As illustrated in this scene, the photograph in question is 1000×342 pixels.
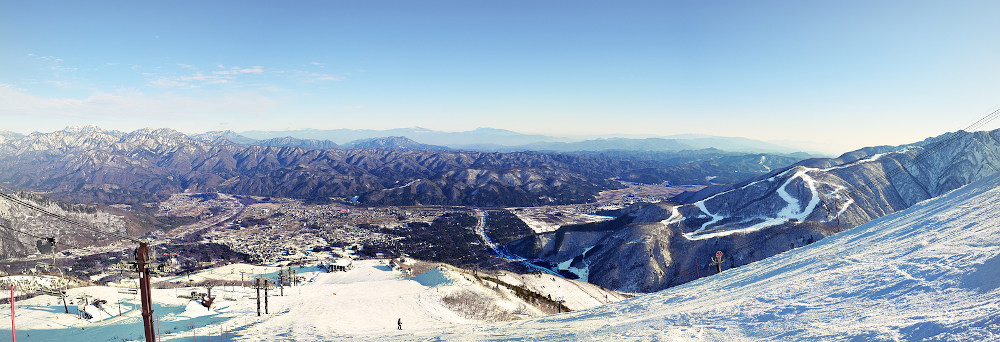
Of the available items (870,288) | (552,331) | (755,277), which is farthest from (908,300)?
(552,331)

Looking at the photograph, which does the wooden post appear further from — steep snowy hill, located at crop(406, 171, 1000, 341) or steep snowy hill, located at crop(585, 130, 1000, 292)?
steep snowy hill, located at crop(585, 130, 1000, 292)

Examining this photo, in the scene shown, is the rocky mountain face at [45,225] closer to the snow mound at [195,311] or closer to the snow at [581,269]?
the snow mound at [195,311]

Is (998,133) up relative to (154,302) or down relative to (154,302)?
up

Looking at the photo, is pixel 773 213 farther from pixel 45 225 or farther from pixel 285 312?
pixel 45 225

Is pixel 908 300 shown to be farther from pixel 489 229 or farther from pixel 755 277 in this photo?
pixel 489 229

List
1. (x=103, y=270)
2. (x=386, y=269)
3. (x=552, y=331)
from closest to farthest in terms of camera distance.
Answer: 1. (x=552, y=331)
2. (x=386, y=269)
3. (x=103, y=270)

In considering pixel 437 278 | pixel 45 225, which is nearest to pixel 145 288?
pixel 437 278

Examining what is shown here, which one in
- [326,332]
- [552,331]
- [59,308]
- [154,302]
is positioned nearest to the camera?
[552,331]
